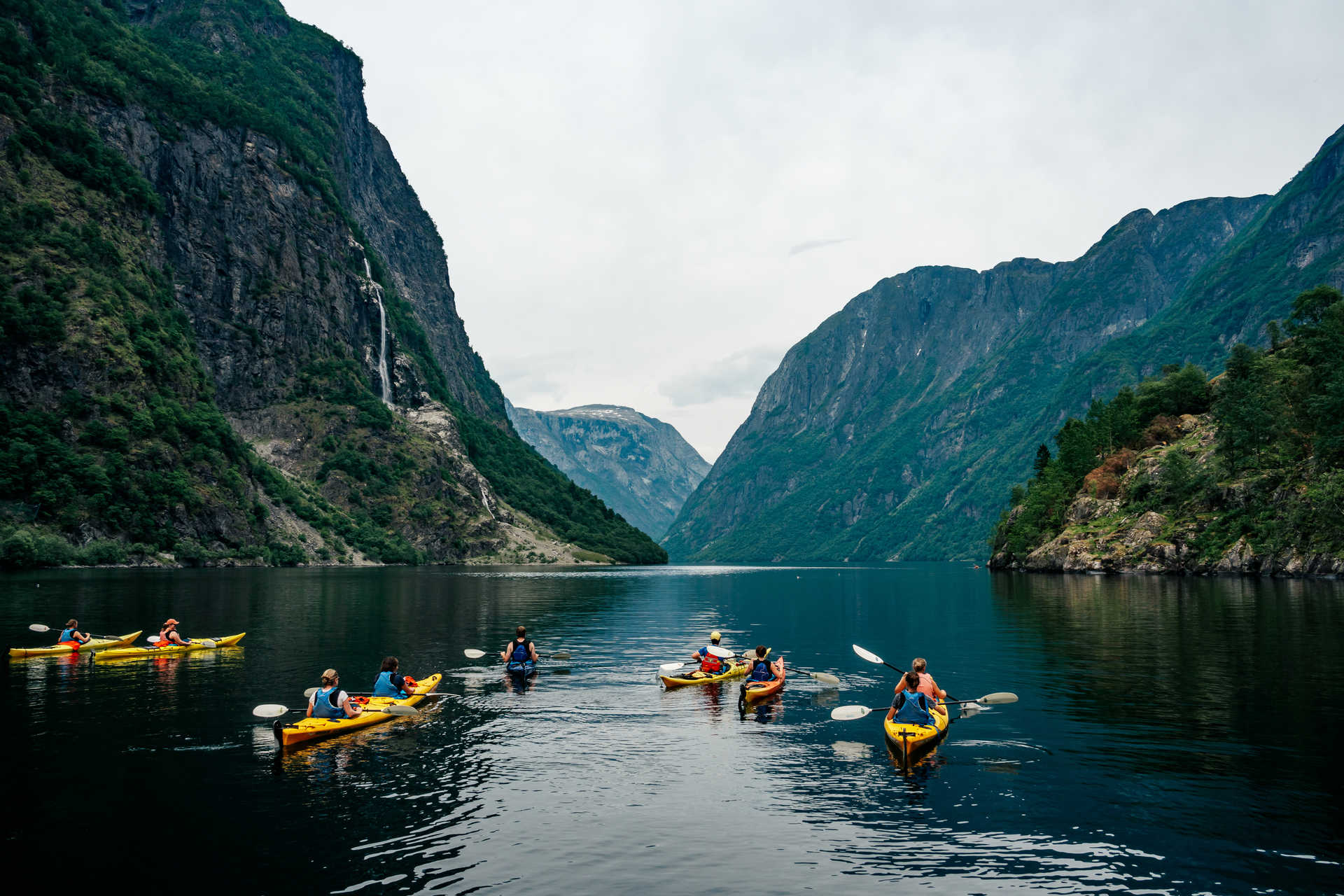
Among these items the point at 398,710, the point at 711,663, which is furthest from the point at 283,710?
the point at 711,663

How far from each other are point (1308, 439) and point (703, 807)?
419 ft

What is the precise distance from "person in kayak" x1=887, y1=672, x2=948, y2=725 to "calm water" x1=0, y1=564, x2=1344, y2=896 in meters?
1.33

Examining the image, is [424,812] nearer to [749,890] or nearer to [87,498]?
[749,890]

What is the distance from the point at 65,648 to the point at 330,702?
27.7 meters

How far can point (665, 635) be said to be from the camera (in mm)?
68438

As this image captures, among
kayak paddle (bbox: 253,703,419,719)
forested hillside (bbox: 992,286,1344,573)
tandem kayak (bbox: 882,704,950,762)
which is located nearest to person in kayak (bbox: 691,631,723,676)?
kayak paddle (bbox: 253,703,419,719)

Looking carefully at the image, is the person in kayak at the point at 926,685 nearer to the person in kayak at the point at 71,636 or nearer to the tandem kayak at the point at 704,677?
the tandem kayak at the point at 704,677

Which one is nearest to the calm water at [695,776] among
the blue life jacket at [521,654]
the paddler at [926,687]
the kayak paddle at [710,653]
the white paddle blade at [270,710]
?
the white paddle blade at [270,710]

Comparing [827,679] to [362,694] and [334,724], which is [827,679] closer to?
[362,694]

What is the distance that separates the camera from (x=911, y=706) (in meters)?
29.6

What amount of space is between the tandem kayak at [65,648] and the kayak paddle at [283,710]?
20.6m

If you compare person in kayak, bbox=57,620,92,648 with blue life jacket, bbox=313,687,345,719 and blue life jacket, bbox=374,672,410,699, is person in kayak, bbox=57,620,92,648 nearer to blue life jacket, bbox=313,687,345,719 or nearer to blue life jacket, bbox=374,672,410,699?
blue life jacket, bbox=374,672,410,699

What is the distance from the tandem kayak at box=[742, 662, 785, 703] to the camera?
3875 cm

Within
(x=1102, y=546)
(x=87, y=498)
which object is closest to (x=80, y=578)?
(x=87, y=498)
